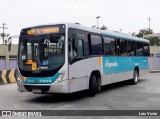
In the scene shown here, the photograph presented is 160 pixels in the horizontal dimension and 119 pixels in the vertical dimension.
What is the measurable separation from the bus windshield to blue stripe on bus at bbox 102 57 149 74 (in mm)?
3603

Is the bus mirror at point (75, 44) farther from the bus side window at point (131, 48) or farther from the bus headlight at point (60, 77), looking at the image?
the bus side window at point (131, 48)

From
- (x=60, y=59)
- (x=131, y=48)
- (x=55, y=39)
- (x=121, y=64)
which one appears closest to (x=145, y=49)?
(x=131, y=48)

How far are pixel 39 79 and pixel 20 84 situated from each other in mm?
985

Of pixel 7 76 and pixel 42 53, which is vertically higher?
pixel 42 53

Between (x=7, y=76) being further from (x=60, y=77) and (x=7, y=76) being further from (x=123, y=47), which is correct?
(x=60, y=77)

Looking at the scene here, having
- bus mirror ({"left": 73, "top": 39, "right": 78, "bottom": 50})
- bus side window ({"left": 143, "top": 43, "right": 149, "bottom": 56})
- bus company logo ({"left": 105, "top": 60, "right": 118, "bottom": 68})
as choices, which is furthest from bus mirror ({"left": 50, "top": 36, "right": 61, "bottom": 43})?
bus side window ({"left": 143, "top": 43, "right": 149, "bottom": 56})

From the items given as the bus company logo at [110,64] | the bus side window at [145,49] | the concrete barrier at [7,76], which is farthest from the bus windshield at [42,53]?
the bus side window at [145,49]

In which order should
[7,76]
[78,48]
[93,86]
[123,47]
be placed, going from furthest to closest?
[7,76] < [123,47] < [93,86] < [78,48]

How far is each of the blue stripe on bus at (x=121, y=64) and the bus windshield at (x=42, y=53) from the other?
3.60 m

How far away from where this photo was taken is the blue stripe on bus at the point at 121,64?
47.3 feet

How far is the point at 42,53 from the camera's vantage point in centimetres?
1121

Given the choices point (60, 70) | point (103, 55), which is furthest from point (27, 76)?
point (103, 55)

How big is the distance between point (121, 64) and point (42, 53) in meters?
6.28

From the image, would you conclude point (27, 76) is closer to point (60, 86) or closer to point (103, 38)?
point (60, 86)
